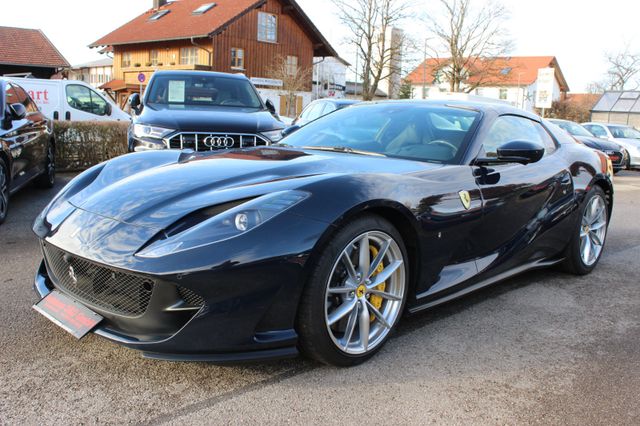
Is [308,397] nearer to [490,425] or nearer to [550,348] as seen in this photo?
[490,425]

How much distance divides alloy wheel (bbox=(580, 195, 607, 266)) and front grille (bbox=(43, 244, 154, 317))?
11.9 ft

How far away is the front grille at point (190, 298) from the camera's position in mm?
2326

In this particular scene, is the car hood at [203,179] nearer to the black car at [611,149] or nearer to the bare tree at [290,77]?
the black car at [611,149]

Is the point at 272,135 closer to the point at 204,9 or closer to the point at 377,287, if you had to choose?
the point at 377,287

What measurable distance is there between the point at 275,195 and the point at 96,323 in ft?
3.15

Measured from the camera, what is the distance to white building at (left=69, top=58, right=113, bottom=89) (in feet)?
198

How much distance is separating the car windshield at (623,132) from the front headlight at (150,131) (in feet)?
55.6

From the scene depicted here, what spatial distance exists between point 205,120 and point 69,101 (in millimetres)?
8369

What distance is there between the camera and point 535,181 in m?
3.94

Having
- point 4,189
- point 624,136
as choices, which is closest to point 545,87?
point 624,136

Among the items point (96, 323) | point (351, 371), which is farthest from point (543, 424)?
point (96, 323)

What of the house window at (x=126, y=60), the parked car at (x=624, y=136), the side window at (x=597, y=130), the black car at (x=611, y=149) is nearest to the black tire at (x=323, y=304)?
the black car at (x=611, y=149)

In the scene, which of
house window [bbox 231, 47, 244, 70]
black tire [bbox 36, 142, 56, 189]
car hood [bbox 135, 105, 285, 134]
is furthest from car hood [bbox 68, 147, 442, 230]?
house window [bbox 231, 47, 244, 70]

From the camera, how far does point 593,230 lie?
484 centimetres
